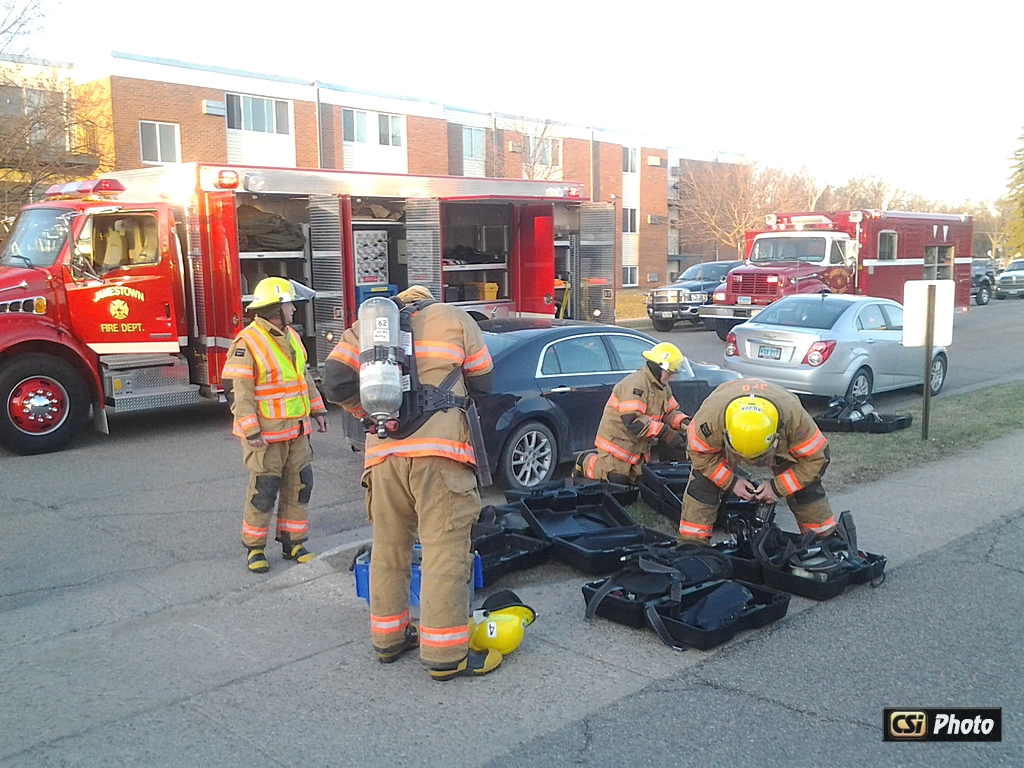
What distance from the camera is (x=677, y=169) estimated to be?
58500 millimetres

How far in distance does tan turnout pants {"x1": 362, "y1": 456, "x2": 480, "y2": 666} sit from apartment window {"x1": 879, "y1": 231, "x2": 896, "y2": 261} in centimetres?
1930

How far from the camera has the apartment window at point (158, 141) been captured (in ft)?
104

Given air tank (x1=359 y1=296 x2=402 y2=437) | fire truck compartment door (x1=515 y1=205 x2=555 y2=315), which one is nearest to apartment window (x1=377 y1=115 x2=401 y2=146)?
fire truck compartment door (x1=515 y1=205 x2=555 y2=315)

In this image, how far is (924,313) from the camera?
30.8ft

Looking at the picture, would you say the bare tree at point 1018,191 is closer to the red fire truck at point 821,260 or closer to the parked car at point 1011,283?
the parked car at point 1011,283

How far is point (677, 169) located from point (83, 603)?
56575mm

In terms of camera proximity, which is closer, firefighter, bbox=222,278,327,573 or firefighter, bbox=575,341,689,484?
firefighter, bbox=222,278,327,573

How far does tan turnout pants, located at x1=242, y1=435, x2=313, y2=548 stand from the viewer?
236 inches

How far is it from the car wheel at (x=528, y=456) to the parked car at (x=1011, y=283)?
38681 mm

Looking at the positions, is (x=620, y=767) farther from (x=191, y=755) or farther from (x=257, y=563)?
(x=257, y=563)

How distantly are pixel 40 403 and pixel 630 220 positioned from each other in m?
47.2

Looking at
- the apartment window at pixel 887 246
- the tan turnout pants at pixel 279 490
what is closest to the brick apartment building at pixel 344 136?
the apartment window at pixel 887 246

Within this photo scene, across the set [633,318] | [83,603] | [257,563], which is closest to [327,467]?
[257,563]

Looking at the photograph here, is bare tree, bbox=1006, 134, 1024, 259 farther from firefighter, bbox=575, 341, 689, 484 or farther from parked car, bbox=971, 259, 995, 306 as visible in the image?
firefighter, bbox=575, 341, 689, 484
